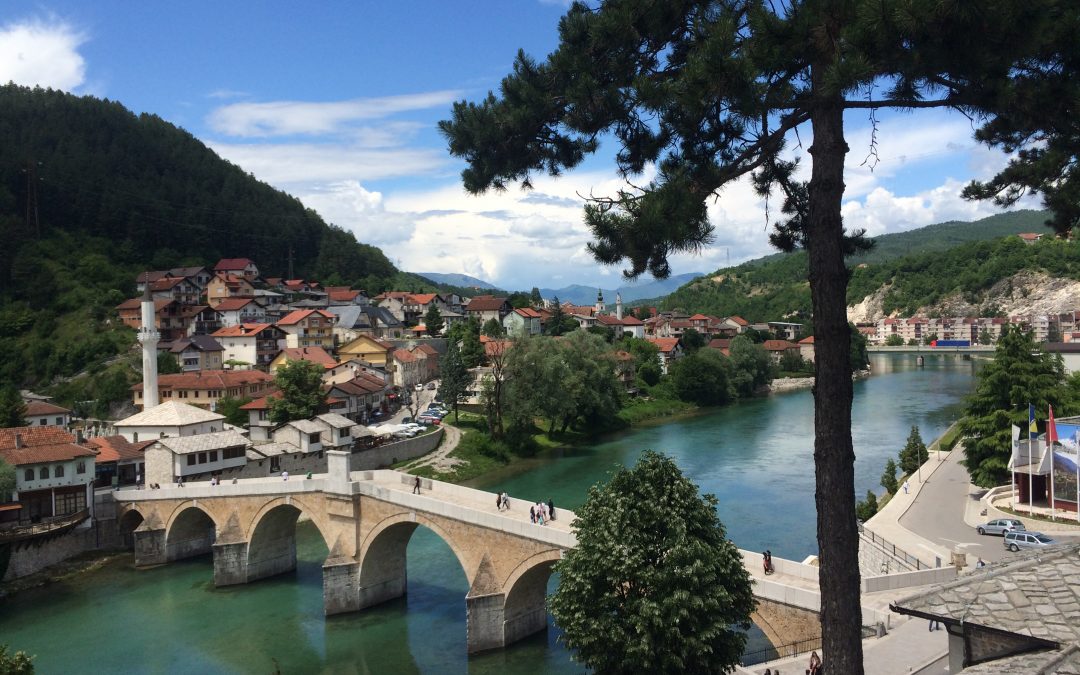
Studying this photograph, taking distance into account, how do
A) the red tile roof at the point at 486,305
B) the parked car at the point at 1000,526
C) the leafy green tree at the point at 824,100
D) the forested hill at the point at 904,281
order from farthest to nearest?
the forested hill at the point at 904,281
the red tile roof at the point at 486,305
the parked car at the point at 1000,526
the leafy green tree at the point at 824,100

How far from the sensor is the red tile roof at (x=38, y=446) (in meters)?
26.4

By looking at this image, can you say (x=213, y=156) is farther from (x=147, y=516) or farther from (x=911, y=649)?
(x=911, y=649)

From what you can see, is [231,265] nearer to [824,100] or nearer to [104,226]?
[104,226]

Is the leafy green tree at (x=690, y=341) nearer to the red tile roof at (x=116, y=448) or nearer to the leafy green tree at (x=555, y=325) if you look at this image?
the leafy green tree at (x=555, y=325)

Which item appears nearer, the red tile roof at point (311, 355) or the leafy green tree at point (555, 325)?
the red tile roof at point (311, 355)

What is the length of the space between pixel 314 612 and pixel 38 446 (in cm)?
1292

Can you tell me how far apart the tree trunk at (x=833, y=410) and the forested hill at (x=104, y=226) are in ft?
162

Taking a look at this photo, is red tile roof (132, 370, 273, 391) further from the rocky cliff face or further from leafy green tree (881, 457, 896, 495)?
the rocky cliff face

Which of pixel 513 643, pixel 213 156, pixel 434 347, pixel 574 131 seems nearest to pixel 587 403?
pixel 434 347

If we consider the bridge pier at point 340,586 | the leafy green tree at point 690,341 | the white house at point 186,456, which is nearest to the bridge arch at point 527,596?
the bridge pier at point 340,586

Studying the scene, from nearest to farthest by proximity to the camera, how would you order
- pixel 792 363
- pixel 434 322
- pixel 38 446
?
1. pixel 38 446
2. pixel 434 322
3. pixel 792 363

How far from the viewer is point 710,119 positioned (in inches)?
285

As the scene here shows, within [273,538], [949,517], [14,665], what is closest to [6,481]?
[273,538]

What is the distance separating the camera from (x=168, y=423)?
110 feet
